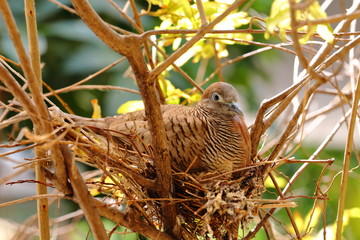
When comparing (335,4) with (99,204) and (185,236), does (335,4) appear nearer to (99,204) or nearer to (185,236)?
(185,236)

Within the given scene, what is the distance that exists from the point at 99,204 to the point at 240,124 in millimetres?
439

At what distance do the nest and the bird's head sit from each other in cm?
14

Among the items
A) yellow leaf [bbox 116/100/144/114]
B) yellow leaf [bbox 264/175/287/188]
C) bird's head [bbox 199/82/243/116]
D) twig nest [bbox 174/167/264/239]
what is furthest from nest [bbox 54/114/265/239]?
A: yellow leaf [bbox 264/175/287/188]

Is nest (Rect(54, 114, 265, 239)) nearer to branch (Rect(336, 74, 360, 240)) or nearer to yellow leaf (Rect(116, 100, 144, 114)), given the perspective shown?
branch (Rect(336, 74, 360, 240))

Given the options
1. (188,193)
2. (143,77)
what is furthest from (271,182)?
(143,77)

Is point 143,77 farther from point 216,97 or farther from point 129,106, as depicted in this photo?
point 129,106

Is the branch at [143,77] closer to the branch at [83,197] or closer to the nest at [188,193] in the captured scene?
the nest at [188,193]

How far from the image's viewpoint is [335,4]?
2.92 metres

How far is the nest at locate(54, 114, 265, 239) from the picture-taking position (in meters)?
0.82

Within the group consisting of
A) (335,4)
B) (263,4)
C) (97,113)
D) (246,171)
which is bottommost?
(246,171)

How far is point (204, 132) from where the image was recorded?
1.07 m

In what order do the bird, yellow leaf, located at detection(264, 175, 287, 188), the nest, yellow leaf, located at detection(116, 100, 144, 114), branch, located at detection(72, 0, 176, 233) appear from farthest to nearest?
yellow leaf, located at detection(264, 175, 287, 188) → yellow leaf, located at detection(116, 100, 144, 114) → the bird → the nest → branch, located at detection(72, 0, 176, 233)

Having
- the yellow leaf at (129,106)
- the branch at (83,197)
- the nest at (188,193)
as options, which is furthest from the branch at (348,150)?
the yellow leaf at (129,106)

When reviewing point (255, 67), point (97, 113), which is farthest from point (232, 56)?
point (97, 113)
